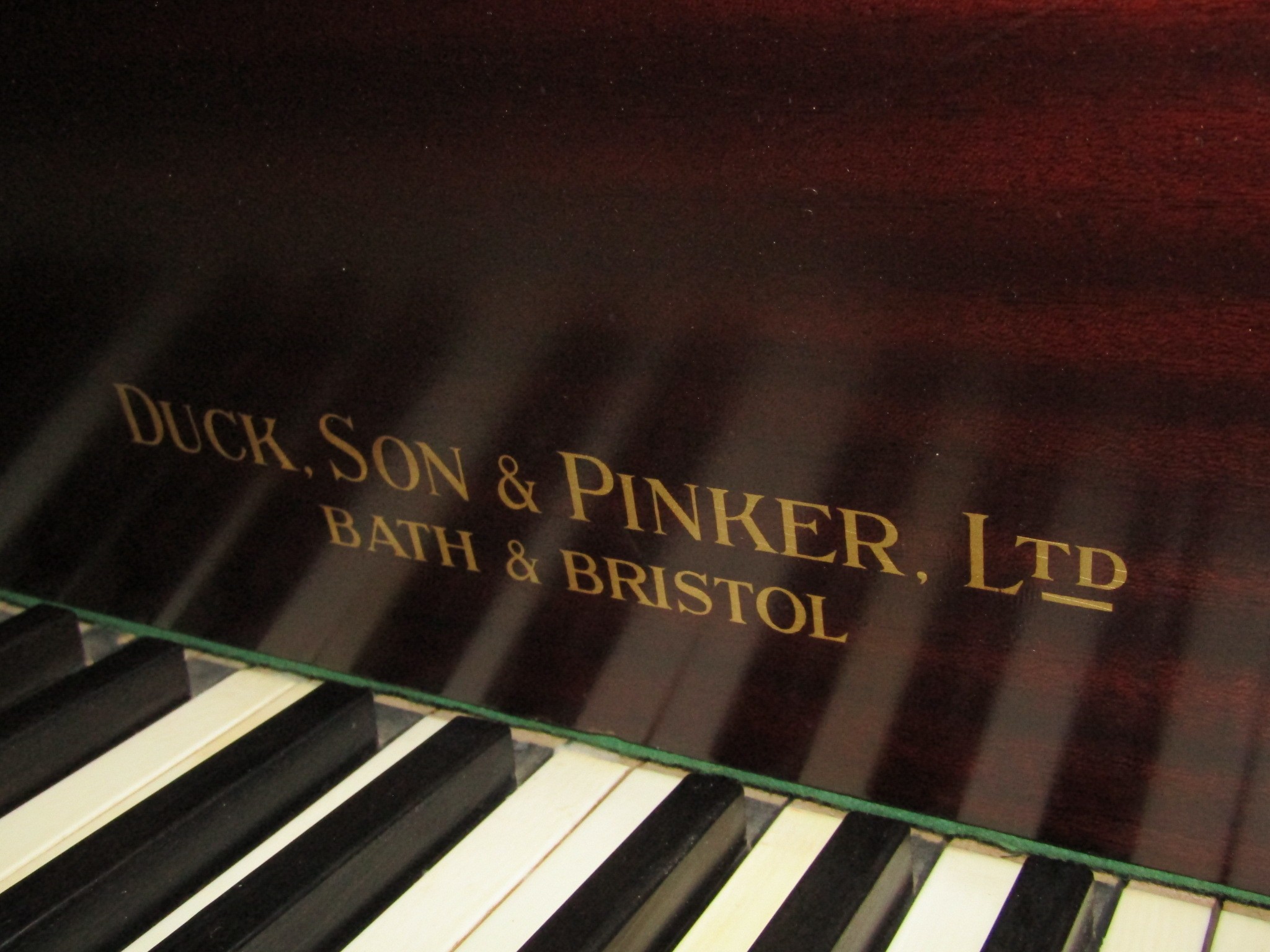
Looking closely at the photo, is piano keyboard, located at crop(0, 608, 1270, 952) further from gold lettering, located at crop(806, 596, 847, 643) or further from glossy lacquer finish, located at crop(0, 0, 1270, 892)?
gold lettering, located at crop(806, 596, 847, 643)

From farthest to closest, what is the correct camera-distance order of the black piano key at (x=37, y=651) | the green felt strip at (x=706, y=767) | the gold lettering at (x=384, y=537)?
the black piano key at (x=37, y=651) → the gold lettering at (x=384, y=537) → the green felt strip at (x=706, y=767)

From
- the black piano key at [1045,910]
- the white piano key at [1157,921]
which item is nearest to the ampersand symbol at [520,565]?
the black piano key at [1045,910]

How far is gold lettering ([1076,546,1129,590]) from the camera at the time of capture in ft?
4.86

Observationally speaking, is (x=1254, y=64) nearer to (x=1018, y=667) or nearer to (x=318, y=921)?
(x=1018, y=667)

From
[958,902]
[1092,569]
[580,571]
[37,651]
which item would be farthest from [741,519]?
[37,651]

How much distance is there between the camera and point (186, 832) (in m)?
1.90

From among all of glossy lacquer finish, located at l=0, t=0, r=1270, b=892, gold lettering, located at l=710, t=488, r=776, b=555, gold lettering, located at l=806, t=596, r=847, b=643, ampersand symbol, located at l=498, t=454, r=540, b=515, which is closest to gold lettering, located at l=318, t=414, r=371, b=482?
glossy lacquer finish, located at l=0, t=0, r=1270, b=892

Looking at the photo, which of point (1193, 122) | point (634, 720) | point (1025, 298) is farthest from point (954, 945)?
point (1193, 122)

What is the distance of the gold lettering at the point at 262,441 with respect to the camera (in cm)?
205

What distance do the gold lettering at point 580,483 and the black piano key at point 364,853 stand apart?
0.39 meters

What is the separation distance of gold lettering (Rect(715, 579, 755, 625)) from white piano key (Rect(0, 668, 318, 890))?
0.80 m

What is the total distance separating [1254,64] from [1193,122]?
70mm

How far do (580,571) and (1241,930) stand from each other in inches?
35.4

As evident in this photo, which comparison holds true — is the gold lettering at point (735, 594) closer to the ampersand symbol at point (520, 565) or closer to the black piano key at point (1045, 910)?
the ampersand symbol at point (520, 565)
